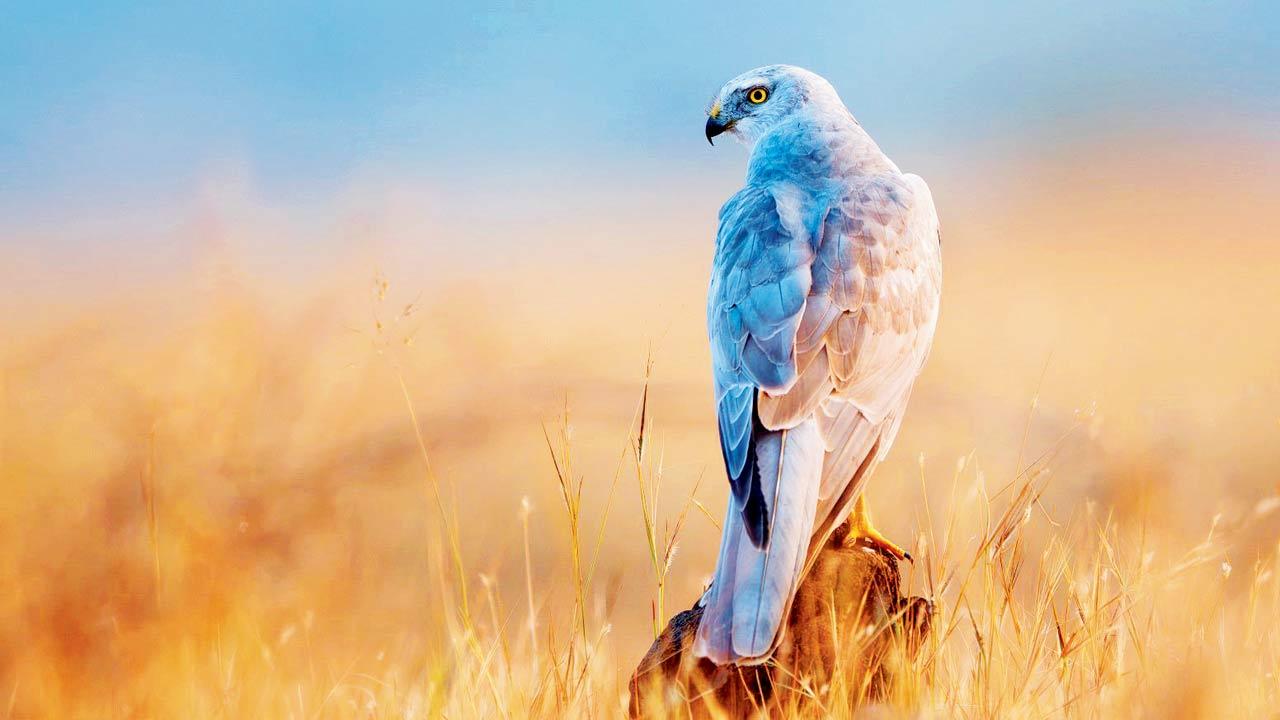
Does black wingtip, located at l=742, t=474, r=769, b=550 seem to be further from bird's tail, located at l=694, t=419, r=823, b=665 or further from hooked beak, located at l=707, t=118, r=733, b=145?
hooked beak, located at l=707, t=118, r=733, b=145

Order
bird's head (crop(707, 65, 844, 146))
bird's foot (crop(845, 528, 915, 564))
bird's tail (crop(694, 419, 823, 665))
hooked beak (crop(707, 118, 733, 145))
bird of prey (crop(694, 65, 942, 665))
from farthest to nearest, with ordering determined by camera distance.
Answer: hooked beak (crop(707, 118, 733, 145)) → bird's head (crop(707, 65, 844, 146)) → bird's foot (crop(845, 528, 915, 564)) → bird of prey (crop(694, 65, 942, 665)) → bird's tail (crop(694, 419, 823, 665))

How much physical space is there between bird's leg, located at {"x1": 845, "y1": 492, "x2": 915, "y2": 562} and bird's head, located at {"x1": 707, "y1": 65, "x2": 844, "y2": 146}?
61.1 inches

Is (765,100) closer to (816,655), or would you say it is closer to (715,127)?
(715,127)

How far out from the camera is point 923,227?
335 cm

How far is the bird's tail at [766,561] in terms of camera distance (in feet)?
7.47

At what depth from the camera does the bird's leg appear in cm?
307

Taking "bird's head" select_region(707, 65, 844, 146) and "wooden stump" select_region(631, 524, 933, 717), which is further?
"bird's head" select_region(707, 65, 844, 146)

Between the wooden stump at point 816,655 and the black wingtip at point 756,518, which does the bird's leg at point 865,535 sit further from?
the black wingtip at point 756,518

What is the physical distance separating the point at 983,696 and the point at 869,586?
15.9 inches

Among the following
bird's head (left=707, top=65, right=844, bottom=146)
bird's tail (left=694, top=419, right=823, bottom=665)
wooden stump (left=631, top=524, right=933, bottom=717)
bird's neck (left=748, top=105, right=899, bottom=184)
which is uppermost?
bird's head (left=707, top=65, right=844, bottom=146)

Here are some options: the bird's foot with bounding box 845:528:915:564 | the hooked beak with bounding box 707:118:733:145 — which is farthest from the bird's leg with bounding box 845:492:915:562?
the hooked beak with bounding box 707:118:733:145

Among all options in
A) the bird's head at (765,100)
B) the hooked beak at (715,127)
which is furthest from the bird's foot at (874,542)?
the hooked beak at (715,127)

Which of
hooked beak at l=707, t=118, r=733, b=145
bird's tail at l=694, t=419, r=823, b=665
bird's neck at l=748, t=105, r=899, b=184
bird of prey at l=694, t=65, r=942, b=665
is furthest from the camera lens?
hooked beak at l=707, t=118, r=733, b=145

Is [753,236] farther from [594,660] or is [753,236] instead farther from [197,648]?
[197,648]
